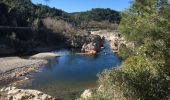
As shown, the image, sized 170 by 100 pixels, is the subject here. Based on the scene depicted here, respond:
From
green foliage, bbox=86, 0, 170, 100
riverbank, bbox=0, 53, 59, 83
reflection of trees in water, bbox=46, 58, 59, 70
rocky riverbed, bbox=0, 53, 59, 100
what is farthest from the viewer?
reflection of trees in water, bbox=46, 58, 59, 70

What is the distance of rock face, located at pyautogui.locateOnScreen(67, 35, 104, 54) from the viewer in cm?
8943

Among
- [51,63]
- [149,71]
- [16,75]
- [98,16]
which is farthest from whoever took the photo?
[98,16]

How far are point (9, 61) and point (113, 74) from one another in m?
53.7

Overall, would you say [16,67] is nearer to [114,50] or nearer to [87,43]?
[114,50]

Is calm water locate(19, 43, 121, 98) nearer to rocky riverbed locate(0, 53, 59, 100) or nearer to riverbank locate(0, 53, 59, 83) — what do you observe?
riverbank locate(0, 53, 59, 83)

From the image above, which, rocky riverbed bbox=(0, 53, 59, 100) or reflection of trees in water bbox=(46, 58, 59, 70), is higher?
rocky riverbed bbox=(0, 53, 59, 100)

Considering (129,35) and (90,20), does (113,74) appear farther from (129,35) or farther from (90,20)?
(90,20)

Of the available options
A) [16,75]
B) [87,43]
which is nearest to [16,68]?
[16,75]

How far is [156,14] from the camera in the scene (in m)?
21.7

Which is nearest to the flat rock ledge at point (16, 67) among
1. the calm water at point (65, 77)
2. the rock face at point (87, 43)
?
the calm water at point (65, 77)

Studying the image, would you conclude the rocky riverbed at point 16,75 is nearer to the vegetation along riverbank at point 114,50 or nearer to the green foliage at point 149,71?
the vegetation along riverbank at point 114,50

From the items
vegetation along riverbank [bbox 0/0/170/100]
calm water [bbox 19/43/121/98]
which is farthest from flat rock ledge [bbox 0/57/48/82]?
calm water [bbox 19/43/121/98]

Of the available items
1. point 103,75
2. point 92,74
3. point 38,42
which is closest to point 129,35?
point 103,75

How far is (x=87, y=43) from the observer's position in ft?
323
